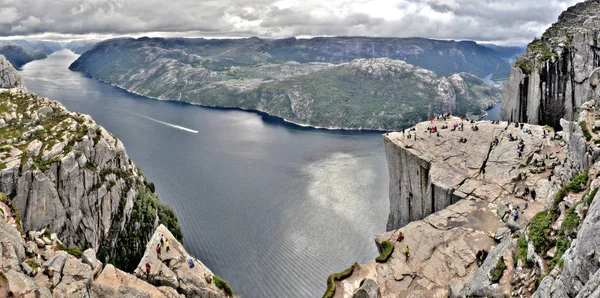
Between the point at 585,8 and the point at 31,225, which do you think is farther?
the point at 585,8

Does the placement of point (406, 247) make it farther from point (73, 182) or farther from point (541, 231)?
point (73, 182)

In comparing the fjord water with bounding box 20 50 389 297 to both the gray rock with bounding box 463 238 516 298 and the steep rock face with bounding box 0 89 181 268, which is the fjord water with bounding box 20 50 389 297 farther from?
the gray rock with bounding box 463 238 516 298

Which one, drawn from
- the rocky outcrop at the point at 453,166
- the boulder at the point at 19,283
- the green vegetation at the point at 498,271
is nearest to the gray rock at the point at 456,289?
the green vegetation at the point at 498,271

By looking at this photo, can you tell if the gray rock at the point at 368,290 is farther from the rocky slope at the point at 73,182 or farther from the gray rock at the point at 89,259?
the rocky slope at the point at 73,182

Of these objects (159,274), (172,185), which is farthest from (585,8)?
(172,185)

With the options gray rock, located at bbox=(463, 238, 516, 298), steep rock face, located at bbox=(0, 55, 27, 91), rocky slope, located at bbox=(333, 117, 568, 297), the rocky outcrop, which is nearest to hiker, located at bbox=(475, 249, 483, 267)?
rocky slope, located at bbox=(333, 117, 568, 297)

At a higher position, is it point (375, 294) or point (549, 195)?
point (549, 195)

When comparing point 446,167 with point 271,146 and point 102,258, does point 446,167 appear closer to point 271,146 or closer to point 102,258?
point 102,258

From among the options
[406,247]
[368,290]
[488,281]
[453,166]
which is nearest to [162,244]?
[368,290]
